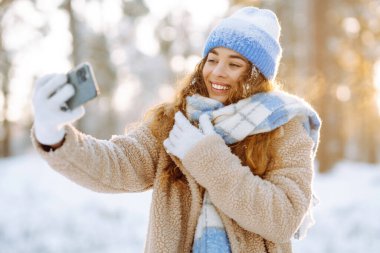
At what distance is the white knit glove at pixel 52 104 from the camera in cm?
183

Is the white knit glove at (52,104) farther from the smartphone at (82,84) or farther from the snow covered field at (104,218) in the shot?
the snow covered field at (104,218)

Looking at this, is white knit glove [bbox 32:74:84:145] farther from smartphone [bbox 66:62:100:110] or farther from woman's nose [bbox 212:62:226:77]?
woman's nose [bbox 212:62:226:77]

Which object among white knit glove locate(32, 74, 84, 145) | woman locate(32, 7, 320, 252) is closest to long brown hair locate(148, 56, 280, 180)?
woman locate(32, 7, 320, 252)

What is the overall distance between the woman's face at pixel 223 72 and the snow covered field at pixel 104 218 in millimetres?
4731

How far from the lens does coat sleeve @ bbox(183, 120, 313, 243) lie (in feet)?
7.06

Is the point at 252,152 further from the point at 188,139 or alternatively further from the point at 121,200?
the point at 121,200

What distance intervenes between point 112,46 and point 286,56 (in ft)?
30.6

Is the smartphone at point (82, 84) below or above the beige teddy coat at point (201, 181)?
above

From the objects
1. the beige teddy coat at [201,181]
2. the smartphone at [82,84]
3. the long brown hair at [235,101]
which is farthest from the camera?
the long brown hair at [235,101]

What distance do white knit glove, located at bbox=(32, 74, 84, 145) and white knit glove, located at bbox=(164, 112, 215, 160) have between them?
539mm

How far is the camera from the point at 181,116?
240 centimetres

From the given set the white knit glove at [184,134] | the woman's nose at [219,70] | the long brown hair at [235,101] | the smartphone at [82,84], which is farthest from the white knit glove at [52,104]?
the woman's nose at [219,70]

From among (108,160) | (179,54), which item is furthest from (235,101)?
(179,54)

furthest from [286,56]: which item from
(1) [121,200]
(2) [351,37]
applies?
(1) [121,200]
